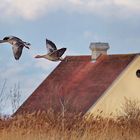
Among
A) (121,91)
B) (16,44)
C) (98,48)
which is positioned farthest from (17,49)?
(98,48)

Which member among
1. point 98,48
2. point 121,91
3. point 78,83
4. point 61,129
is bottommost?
point 61,129

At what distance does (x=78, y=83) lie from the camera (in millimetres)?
28906

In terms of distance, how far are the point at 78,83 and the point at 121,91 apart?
2730 mm

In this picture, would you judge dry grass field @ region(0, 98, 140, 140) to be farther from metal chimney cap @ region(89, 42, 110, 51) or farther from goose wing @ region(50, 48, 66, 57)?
metal chimney cap @ region(89, 42, 110, 51)

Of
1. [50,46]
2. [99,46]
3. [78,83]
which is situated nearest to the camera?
[50,46]

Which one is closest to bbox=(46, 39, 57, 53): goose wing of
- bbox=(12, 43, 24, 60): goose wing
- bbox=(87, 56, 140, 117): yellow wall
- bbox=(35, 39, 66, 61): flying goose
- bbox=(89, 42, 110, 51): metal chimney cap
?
bbox=(35, 39, 66, 61): flying goose

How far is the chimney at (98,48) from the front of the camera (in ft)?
97.3

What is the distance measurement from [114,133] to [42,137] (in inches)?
82.5

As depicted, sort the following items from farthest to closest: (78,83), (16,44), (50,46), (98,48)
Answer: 1. (98,48)
2. (78,83)
3. (50,46)
4. (16,44)

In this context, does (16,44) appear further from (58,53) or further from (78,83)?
(78,83)

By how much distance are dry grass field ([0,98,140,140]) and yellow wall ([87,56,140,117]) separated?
1107 cm

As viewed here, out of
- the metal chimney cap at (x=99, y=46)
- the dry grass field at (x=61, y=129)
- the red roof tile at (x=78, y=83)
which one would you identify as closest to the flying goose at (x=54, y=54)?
the dry grass field at (x=61, y=129)

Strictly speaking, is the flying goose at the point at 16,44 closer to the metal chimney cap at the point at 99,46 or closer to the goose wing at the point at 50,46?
the goose wing at the point at 50,46

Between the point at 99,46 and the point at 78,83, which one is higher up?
the point at 99,46
